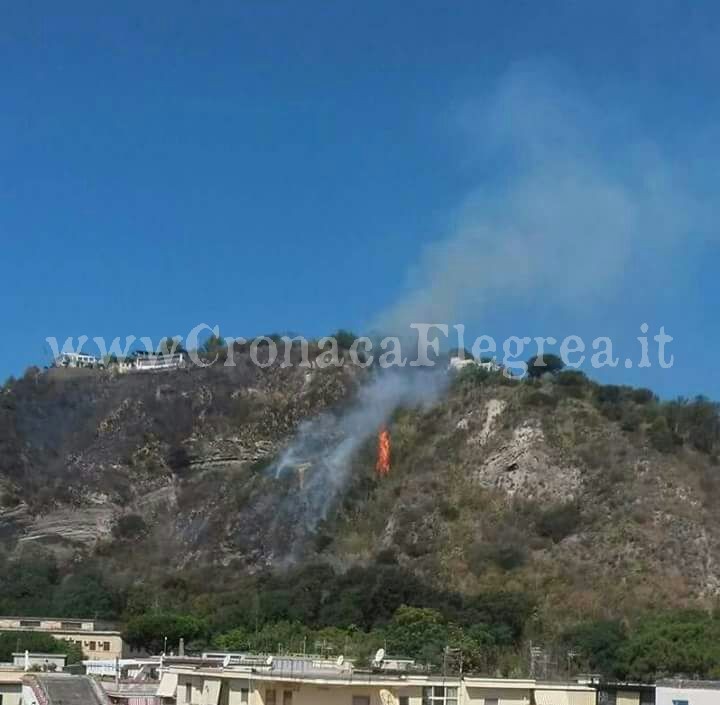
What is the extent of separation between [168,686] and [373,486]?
298 ft

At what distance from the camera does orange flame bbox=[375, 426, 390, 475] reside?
127188mm

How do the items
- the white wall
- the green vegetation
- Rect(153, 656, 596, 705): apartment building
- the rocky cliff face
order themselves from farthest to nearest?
1. the rocky cliff face
2. the green vegetation
3. the white wall
4. Rect(153, 656, 596, 705): apartment building

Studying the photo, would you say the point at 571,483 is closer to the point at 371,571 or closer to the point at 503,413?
the point at 503,413

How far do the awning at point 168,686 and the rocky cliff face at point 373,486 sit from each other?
62933 millimetres

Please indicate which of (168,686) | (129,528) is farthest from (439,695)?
(129,528)

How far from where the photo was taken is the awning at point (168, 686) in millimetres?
34469

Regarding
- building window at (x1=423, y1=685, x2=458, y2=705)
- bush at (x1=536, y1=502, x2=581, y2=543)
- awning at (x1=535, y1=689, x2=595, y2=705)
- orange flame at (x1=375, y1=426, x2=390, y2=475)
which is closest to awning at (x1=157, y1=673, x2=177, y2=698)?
building window at (x1=423, y1=685, x2=458, y2=705)

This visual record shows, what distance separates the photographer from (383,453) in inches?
5084

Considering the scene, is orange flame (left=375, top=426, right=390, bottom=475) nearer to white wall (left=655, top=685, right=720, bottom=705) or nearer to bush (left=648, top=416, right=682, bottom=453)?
bush (left=648, top=416, right=682, bottom=453)

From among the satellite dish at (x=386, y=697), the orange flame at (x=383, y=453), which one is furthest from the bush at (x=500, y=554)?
the satellite dish at (x=386, y=697)

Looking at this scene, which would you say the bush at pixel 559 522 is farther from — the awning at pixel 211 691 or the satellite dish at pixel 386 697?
the satellite dish at pixel 386 697

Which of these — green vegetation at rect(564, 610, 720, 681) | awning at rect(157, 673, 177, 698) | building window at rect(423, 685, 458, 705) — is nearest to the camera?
building window at rect(423, 685, 458, 705)

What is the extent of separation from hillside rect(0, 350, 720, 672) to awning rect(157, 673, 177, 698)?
56.2m

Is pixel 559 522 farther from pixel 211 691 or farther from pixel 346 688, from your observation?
pixel 346 688
